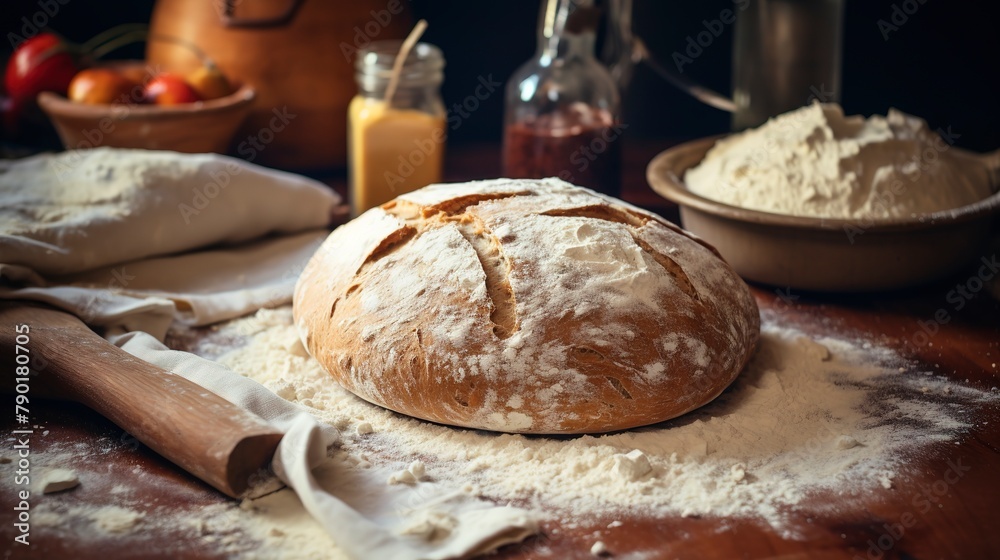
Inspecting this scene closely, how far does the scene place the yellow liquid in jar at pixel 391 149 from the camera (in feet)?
5.70

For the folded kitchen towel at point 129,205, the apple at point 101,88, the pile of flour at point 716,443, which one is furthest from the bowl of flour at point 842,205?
the apple at point 101,88

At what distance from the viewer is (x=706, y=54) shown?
225 cm

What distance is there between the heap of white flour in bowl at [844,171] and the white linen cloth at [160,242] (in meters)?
0.78

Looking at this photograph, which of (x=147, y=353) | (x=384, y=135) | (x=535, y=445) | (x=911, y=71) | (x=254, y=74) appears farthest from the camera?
(x=911, y=71)

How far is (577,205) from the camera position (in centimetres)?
123

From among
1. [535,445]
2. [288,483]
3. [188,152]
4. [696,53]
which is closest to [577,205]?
[535,445]

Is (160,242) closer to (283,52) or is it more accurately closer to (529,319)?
(283,52)

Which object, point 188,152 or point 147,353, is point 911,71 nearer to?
point 188,152

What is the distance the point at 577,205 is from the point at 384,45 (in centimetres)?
80

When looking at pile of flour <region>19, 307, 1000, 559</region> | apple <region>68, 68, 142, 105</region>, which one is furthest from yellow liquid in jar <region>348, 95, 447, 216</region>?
pile of flour <region>19, 307, 1000, 559</region>

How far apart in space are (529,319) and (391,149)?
2.64 ft

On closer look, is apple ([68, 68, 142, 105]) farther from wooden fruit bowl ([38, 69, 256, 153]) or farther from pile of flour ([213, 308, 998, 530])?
pile of flour ([213, 308, 998, 530])

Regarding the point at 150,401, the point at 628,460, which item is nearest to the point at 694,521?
the point at 628,460

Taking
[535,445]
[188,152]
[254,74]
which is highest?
[254,74]
